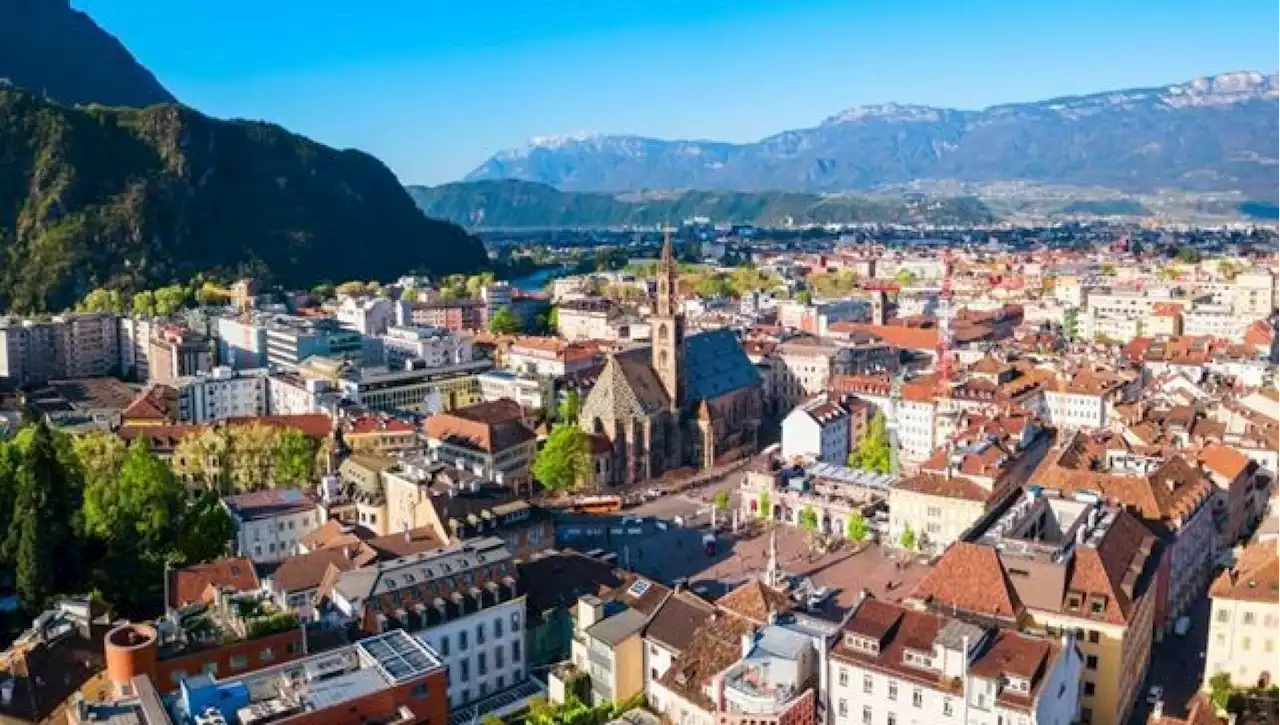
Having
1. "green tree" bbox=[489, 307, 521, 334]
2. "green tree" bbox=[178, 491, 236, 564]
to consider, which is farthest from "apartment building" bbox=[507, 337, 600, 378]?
"green tree" bbox=[178, 491, 236, 564]

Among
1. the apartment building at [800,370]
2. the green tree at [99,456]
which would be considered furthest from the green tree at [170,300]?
the apartment building at [800,370]

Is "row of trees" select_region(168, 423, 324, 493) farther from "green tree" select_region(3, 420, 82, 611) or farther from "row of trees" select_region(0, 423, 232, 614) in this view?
"green tree" select_region(3, 420, 82, 611)

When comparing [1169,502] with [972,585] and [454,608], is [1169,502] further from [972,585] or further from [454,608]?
[454,608]

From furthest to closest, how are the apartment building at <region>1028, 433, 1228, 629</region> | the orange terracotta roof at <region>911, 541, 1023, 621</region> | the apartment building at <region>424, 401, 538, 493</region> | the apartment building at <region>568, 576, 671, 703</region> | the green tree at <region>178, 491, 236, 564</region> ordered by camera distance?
1. the apartment building at <region>424, 401, 538, 493</region>
2. the green tree at <region>178, 491, 236, 564</region>
3. the apartment building at <region>1028, 433, 1228, 629</region>
4. the apartment building at <region>568, 576, 671, 703</region>
5. the orange terracotta roof at <region>911, 541, 1023, 621</region>

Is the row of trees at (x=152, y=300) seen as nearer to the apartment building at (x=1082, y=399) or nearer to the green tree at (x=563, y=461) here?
the green tree at (x=563, y=461)

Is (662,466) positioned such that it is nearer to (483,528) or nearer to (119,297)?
(483,528)

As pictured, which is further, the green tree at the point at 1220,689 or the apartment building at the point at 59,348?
the apartment building at the point at 59,348
